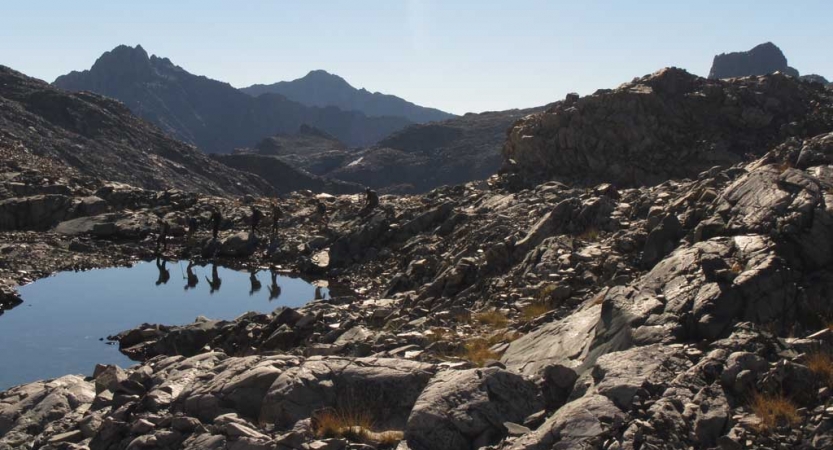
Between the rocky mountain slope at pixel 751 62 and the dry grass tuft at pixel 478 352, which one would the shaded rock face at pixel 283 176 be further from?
the dry grass tuft at pixel 478 352

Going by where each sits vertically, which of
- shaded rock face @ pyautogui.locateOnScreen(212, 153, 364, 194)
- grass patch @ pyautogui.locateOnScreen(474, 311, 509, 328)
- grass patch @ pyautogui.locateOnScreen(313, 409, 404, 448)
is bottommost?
grass patch @ pyautogui.locateOnScreen(313, 409, 404, 448)

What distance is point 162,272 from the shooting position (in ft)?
111

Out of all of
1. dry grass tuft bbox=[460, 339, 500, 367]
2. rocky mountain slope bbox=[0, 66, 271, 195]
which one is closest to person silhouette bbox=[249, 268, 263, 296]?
dry grass tuft bbox=[460, 339, 500, 367]

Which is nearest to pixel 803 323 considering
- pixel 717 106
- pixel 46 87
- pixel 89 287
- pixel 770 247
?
pixel 770 247

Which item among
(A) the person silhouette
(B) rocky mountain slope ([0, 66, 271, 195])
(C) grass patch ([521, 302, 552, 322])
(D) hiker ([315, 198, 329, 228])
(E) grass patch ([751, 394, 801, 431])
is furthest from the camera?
(B) rocky mountain slope ([0, 66, 271, 195])

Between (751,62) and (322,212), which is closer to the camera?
(322,212)

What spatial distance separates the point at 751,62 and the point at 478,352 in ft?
604

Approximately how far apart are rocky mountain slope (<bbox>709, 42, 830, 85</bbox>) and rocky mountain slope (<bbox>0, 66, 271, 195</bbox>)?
126m

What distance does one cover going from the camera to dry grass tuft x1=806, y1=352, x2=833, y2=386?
8359 mm

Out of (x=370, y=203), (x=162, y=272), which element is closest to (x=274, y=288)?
(x=162, y=272)

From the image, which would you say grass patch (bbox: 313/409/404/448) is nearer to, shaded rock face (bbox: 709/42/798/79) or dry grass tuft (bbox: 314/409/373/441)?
dry grass tuft (bbox: 314/409/373/441)

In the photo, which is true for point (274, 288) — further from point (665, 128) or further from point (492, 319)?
point (665, 128)

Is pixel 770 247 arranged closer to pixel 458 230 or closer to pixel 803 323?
pixel 803 323

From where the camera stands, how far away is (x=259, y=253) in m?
37.6
